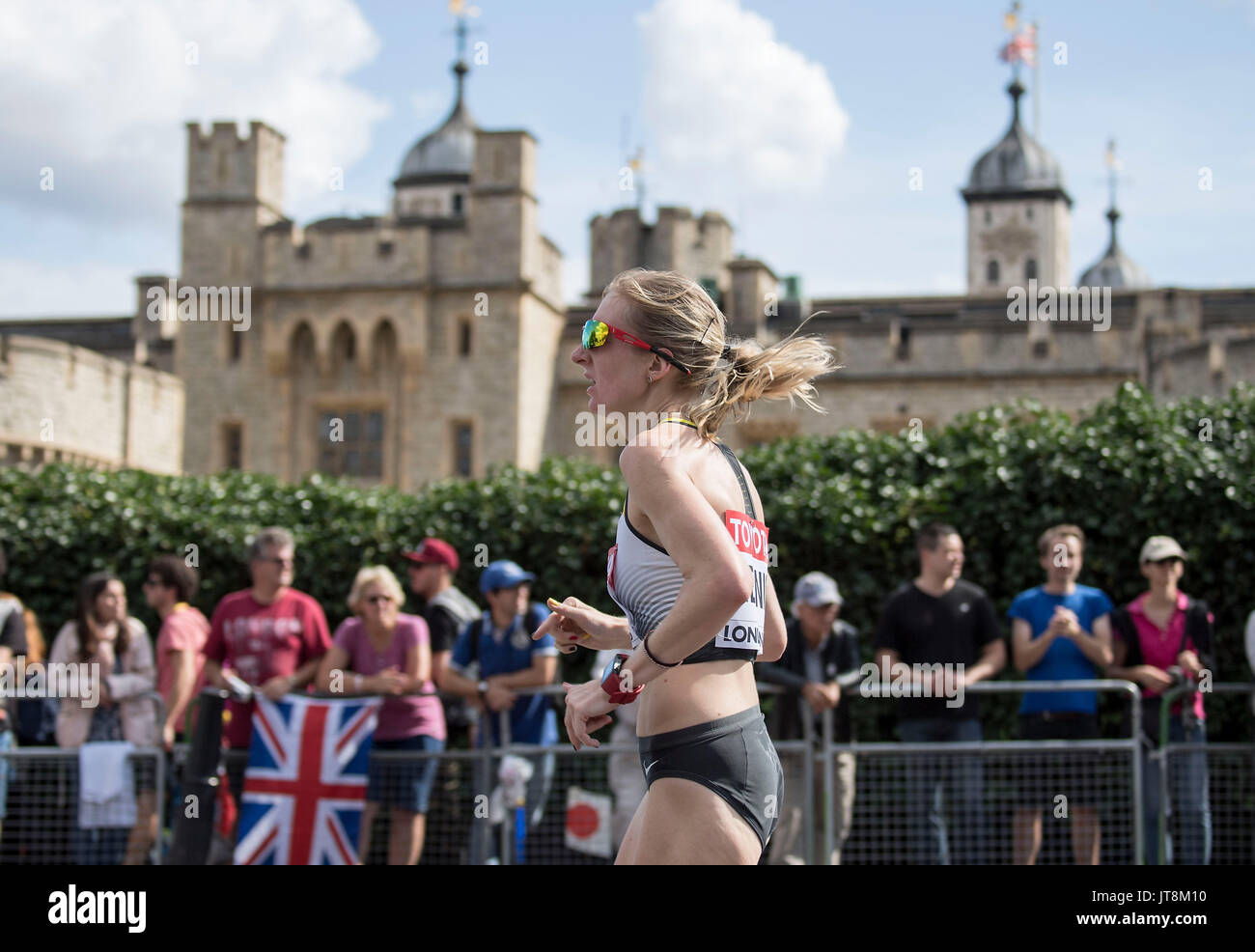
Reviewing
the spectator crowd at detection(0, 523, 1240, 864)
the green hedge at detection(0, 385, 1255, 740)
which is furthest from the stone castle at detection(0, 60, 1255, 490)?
the spectator crowd at detection(0, 523, 1240, 864)

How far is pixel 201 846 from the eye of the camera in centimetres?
768

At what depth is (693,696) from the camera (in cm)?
324

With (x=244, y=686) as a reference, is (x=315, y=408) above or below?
above

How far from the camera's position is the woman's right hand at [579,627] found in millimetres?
3369

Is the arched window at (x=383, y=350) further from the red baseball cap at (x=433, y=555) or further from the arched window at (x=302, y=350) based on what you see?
the red baseball cap at (x=433, y=555)

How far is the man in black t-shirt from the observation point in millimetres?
7598

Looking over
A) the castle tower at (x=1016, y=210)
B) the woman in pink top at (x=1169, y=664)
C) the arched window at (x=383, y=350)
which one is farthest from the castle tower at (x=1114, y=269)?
the woman in pink top at (x=1169, y=664)

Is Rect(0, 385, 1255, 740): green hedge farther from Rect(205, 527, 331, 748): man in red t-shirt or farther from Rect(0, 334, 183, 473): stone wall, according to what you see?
Rect(0, 334, 183, 473): stone wall

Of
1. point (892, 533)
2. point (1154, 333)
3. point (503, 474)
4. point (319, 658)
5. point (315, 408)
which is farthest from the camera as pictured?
point (315, 408)

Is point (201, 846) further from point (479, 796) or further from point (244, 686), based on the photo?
point (479, 796)

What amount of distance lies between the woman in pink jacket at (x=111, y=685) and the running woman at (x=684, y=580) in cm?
533
